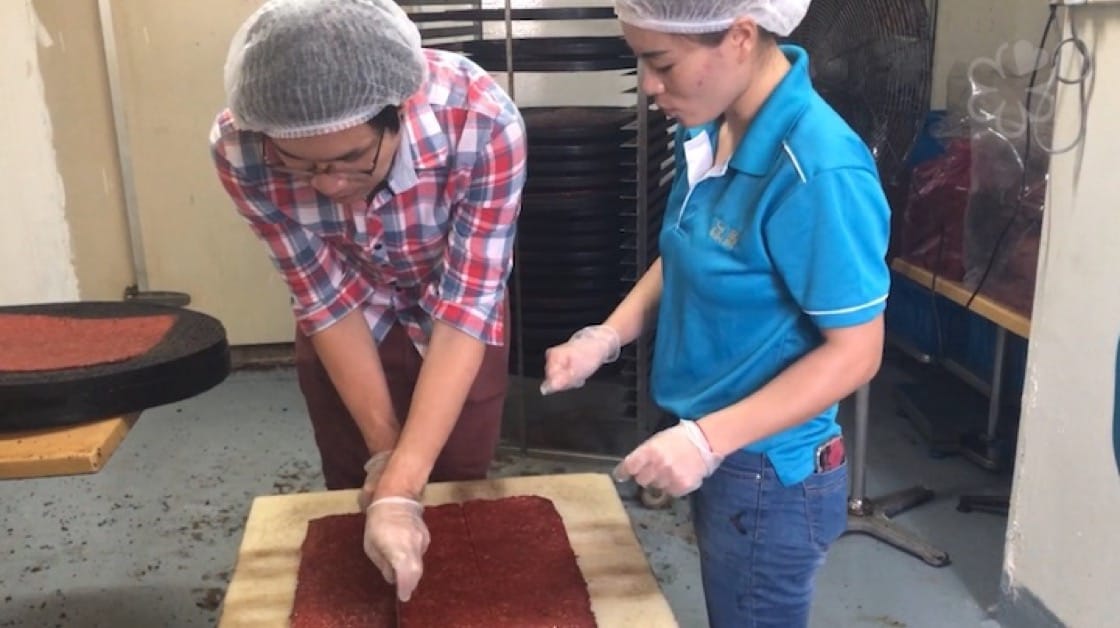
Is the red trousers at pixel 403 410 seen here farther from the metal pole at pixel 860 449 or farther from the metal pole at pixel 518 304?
the metal pole at pixel 860 449

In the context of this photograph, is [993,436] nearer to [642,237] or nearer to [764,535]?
[642,237]

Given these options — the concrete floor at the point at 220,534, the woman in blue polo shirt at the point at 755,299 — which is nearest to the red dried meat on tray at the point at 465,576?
the woman in blue polo shirt at the point at 755,299

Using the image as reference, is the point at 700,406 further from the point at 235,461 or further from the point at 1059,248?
the point at 235,461

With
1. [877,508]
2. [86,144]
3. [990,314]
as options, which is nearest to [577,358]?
[990,314]

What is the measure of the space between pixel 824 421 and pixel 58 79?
7.77 ft

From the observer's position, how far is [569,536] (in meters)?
1.16

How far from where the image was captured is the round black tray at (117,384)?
100cm

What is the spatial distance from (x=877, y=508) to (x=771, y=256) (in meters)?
1.47

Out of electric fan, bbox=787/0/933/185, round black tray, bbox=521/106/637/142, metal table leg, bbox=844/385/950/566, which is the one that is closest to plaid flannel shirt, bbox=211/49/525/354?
electric fan, bbox=787/0/933/185

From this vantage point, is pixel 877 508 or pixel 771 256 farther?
pixel 877 508

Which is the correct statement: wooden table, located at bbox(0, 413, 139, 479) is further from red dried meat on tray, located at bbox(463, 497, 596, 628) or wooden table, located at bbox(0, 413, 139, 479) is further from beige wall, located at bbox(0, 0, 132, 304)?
beige wall, located at bbox(0, 0, 132, 304)

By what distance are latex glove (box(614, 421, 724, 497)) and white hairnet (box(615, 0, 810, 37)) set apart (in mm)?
396

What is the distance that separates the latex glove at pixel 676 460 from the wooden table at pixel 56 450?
1.79 ft

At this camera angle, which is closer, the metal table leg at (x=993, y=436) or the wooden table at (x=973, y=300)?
the wooden table at (x=973, y=300)
